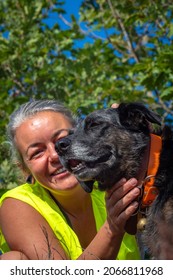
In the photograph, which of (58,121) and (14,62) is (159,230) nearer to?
(58,121)

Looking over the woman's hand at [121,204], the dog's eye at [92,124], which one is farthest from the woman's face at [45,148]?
the woman's hand at [121,204]

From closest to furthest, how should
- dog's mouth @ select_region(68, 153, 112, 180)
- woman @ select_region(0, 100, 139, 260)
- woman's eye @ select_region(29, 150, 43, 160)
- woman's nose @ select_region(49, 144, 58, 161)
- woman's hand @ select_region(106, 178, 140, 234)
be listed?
woman's hand @ select_region(106, 178, 140, 234) → woman @ select_region(0, 100, 139, 260) → dog's mouth @ select_region(68, 153, 112, 180) → woman's nose @ select_region(49, 144, 58, 161) → woman's eye @ select_region(29, 150, 43, 160)

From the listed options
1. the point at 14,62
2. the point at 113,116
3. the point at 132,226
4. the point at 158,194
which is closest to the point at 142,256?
the point at 132,226

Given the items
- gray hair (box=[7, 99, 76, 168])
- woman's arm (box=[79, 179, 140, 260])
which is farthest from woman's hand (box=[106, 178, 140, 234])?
gray hair (box=[7, 99, 76, 168])

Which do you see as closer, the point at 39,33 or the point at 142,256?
the point at 142,256

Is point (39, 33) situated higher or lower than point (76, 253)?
higher

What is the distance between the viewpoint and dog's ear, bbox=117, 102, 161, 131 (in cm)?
423

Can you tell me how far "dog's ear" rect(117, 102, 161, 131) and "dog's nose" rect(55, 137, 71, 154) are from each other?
0.44 meters

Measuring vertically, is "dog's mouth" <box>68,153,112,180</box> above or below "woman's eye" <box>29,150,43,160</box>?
below

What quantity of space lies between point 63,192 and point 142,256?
81 cm

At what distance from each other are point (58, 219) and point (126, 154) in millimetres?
820

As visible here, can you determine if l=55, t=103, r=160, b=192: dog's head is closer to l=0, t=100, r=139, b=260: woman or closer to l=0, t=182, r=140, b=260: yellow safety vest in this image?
l=0, t=100, r=139, b=260: woman

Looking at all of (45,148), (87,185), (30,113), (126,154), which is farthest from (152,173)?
(30,113)

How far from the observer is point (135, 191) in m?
4.02
